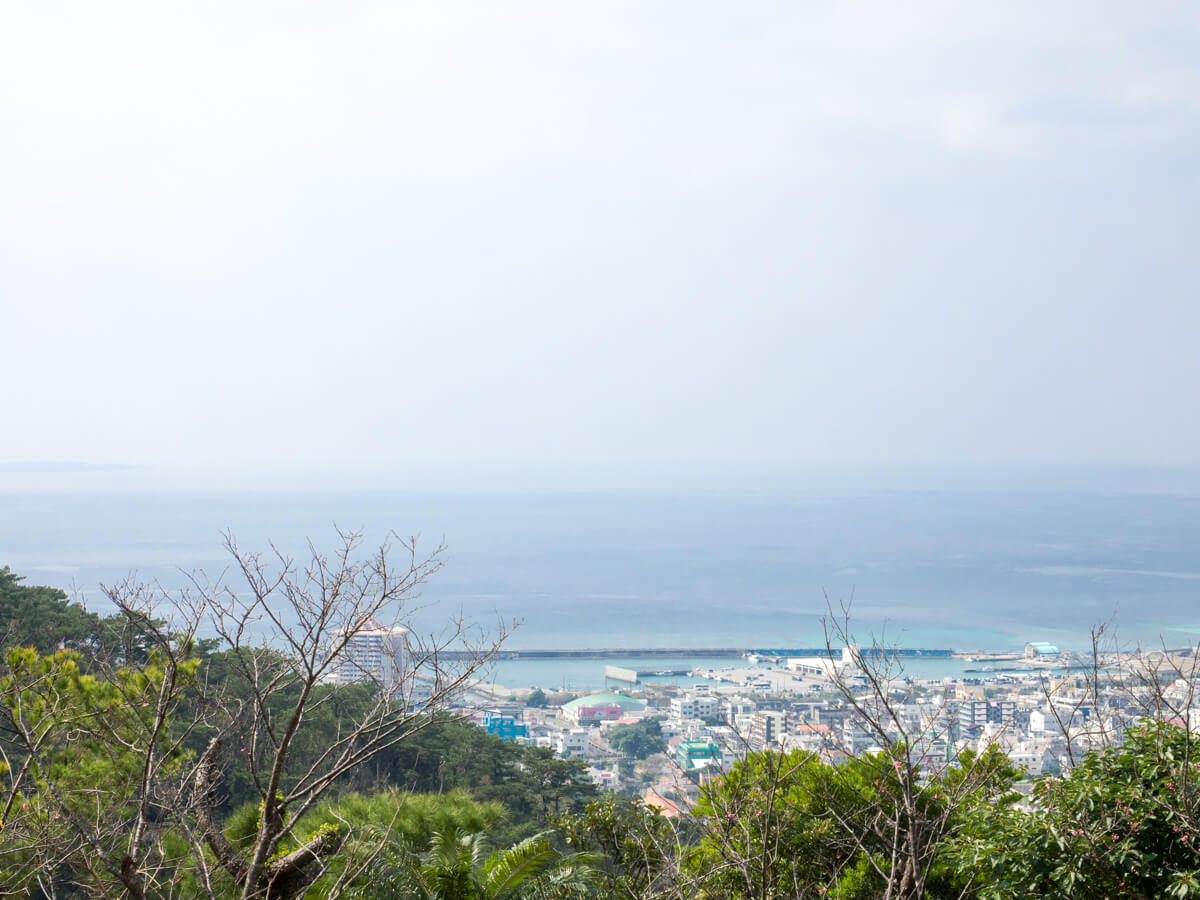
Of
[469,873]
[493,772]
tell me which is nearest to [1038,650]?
[493,772]

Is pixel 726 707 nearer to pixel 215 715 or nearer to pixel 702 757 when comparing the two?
pixel 702 757

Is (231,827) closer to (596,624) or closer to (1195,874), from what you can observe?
(1195,874)

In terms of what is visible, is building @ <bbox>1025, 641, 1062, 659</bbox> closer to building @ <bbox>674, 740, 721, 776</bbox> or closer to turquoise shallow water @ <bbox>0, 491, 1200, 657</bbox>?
turquoise shallow water @ <bbox>0, 491, 1200, 657</bbox>

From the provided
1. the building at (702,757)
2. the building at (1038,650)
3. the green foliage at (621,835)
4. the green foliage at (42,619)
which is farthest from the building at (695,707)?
the green foliage at (621,835)

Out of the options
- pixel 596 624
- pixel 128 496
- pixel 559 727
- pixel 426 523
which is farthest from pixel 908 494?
pixel 559 727

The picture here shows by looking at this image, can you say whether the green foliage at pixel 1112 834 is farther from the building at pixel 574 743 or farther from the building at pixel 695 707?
the building at pixel 695 707
